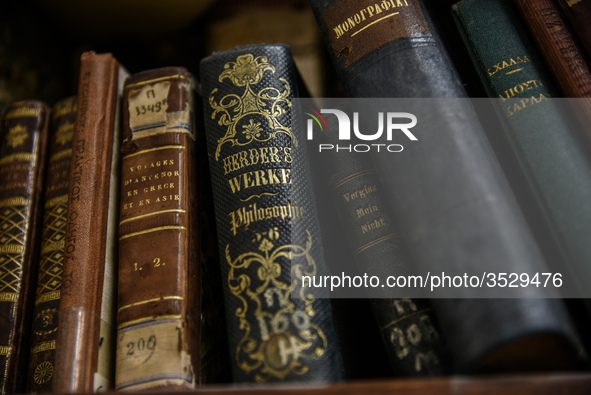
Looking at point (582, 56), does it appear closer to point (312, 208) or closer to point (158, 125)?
point (312, 208)

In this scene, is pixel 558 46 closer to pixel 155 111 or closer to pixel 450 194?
pixel 450 194

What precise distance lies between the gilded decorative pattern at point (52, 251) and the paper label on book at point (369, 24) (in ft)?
1.30

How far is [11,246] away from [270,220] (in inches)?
13.4

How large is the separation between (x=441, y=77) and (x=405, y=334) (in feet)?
0.88

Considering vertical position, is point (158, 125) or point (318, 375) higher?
point (158, 125)

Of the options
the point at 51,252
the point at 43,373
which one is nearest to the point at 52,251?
the point at 51,252

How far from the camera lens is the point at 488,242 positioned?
1.42 feet

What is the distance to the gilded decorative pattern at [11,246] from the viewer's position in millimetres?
581

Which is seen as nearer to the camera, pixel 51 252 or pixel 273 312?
pixel 273 312

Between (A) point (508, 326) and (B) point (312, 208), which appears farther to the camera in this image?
(B) point (312, 208)

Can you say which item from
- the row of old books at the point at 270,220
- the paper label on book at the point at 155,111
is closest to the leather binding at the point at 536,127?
the row of old books at the point at 270,220

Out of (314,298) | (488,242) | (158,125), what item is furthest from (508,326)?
(158,125)

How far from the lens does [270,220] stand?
0.50 m

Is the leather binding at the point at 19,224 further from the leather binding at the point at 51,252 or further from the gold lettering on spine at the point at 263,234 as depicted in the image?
the gold lettering on spine at the point at 263,234
